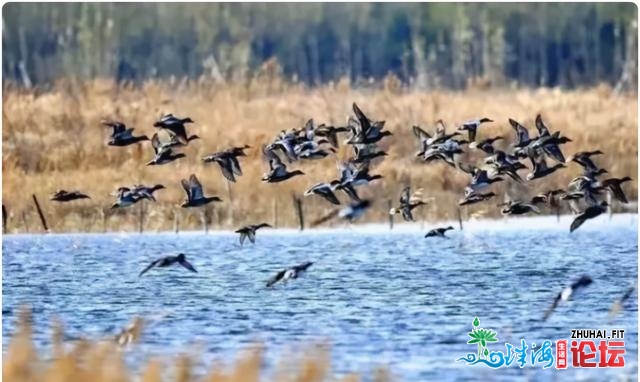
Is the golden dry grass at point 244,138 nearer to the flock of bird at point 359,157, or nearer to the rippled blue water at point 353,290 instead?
the rippled blue water at point 353,290

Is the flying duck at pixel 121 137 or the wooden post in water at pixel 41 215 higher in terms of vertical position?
the flying duck at pixel 121 137

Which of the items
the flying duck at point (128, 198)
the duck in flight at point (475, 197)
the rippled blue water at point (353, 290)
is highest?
the flying duck at point (128, 198)

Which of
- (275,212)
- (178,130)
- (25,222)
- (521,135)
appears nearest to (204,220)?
(275,212)

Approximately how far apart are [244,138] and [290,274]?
543cm

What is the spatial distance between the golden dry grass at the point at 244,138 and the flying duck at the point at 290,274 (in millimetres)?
3127

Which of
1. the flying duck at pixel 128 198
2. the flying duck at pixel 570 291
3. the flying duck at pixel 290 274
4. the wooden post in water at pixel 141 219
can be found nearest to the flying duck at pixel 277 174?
the flying duck at pixel 290 274

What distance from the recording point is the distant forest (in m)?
22.4

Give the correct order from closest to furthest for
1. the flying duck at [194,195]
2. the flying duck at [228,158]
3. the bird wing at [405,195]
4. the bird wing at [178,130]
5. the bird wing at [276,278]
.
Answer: the bird wing at [276,278] < the bird wing at [178,130] < the flying duck at [228,158] < the flying duck at [194,195] < the bird wing at [405,195]

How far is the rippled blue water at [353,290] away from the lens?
39.7ft

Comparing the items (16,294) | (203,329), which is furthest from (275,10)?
(203,329)

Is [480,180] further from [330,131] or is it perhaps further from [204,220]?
[204,220]

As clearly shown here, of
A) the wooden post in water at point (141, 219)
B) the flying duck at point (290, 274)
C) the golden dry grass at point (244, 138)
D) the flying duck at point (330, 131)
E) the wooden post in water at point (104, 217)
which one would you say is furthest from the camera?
the golden dry grass at point (244, 138)

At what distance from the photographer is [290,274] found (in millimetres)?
13898

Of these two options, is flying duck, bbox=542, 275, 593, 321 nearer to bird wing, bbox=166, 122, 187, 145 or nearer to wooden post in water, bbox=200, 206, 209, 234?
bird wing, bbox=166, 122, 187, 145
